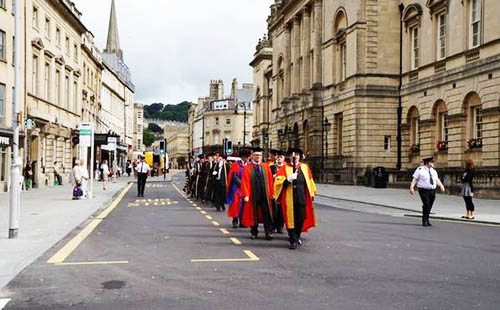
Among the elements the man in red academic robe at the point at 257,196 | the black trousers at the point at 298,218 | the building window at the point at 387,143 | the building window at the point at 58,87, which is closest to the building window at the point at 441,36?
the building window at the point at 387,143

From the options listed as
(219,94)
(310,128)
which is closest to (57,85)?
(310,128)

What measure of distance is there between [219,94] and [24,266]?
4531 inches

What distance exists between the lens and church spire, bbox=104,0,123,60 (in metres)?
96.5

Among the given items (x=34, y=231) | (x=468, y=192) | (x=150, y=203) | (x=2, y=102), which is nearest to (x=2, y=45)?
(x=2, y=102)

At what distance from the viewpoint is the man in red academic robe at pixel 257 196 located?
1152cm

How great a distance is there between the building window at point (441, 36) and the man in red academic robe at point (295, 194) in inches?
944

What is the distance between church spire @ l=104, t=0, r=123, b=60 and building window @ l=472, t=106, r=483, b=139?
7519 cm

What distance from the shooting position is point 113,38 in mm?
97688

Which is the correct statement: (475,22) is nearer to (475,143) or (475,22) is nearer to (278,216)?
(475,143)

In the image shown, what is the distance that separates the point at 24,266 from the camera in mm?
8203

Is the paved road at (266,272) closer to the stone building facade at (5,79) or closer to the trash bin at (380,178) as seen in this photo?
the stone building facade at (5,79)

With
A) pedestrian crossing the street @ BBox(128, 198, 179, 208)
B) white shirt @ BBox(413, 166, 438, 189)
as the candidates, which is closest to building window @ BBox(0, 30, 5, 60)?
pedestrian crossing the street @ BBox(128, 198, 179, 208)

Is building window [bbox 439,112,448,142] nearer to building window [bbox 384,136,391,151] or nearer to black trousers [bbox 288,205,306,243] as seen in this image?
building window [bbox 384,136,391,151]

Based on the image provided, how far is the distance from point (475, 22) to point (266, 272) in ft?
80.3
